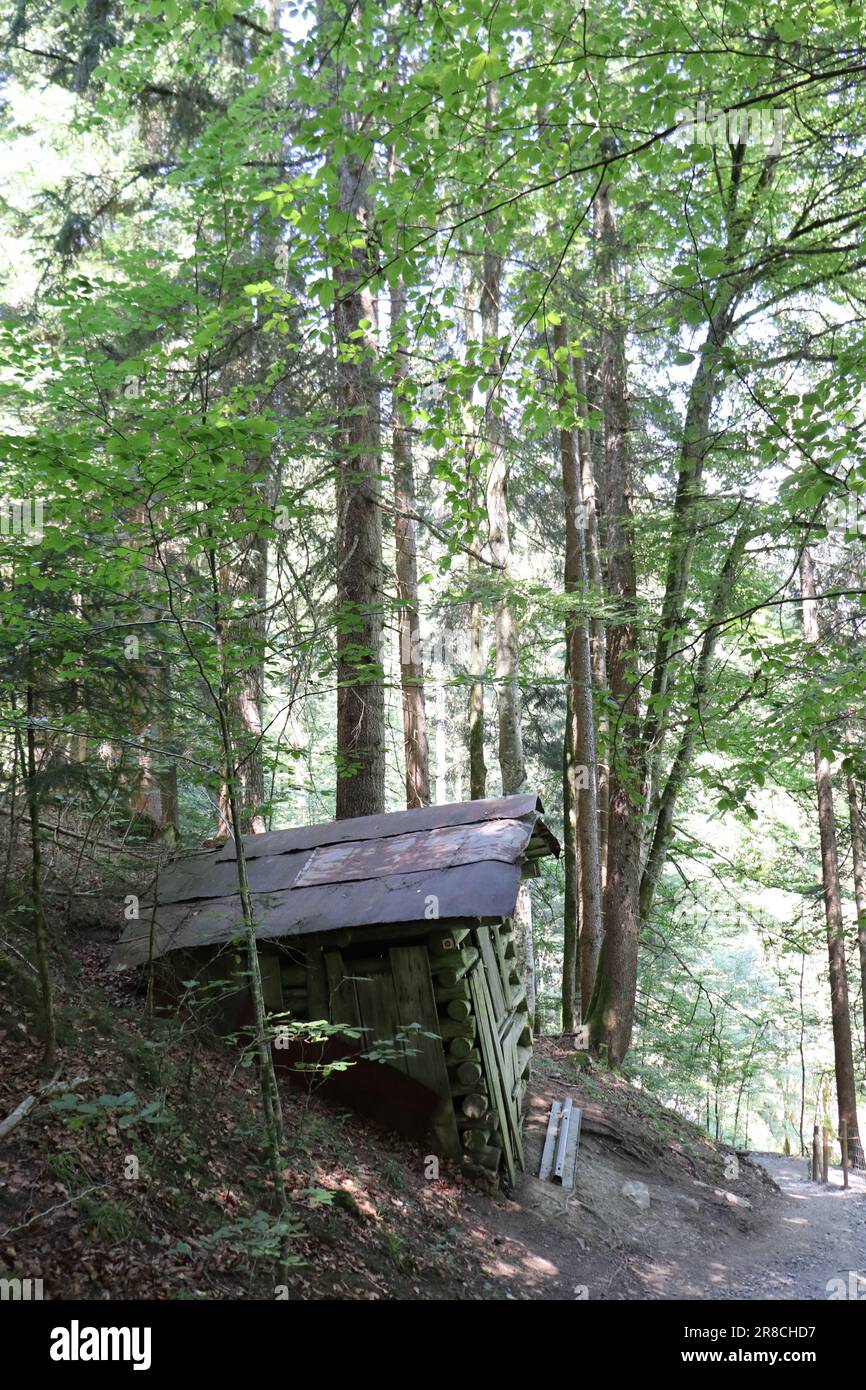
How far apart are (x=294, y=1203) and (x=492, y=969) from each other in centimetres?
361

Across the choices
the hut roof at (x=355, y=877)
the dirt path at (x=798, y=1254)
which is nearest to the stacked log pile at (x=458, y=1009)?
the hut roof at (x=355, y=877)

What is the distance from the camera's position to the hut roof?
7051mm

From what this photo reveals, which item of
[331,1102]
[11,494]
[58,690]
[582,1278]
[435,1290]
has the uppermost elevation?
[11,494]

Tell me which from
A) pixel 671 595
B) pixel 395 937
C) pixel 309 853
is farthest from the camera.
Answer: pixel 671 595

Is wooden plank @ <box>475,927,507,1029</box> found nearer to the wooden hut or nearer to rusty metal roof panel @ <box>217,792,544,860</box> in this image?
the wooden hut

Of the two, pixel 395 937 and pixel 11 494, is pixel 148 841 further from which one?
pixel 11 494

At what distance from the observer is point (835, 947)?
16516mm

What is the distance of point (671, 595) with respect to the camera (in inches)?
379

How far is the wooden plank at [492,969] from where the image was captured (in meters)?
8.22

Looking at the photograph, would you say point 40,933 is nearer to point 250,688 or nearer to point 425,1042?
point 425,1042

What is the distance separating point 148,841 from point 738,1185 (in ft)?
27.6

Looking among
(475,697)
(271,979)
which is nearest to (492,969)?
(271,979)

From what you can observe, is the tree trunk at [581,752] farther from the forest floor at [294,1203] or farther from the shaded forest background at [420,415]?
the forest floor at [294,1203]
